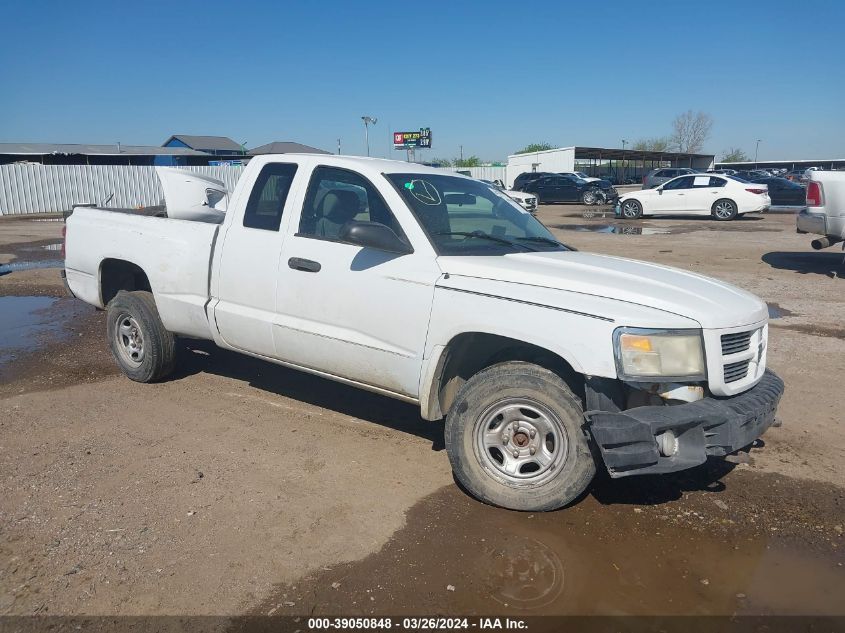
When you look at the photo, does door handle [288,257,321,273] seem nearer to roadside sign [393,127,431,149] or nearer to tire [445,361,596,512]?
tire [445,361,596,512]

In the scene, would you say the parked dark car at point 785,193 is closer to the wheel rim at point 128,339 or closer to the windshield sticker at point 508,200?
the windshield sticker at point 508,200

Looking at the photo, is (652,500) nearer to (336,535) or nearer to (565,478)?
(565,478)

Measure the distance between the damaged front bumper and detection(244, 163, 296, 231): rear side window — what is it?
2.68 meters

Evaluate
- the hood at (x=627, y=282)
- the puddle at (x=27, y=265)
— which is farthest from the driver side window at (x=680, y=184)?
the hood at (x=627, y=282)

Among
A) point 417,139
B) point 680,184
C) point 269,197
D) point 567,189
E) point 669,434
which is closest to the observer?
point 669,434

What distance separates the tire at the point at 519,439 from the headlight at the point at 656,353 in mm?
361

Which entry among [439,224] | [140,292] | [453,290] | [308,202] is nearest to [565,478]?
[453,290]

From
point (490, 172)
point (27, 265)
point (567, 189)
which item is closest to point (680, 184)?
point (567, 189)

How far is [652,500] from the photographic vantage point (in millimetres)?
4008

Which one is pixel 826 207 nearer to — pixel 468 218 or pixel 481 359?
pixel 468 218

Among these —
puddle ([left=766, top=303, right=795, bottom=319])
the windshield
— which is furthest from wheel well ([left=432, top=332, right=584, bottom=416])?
puddle ([left=766, top=303, right=795, bottom=319])

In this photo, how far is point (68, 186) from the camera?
30.0 meters

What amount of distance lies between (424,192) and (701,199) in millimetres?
21253

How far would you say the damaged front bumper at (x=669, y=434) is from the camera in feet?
10.9
